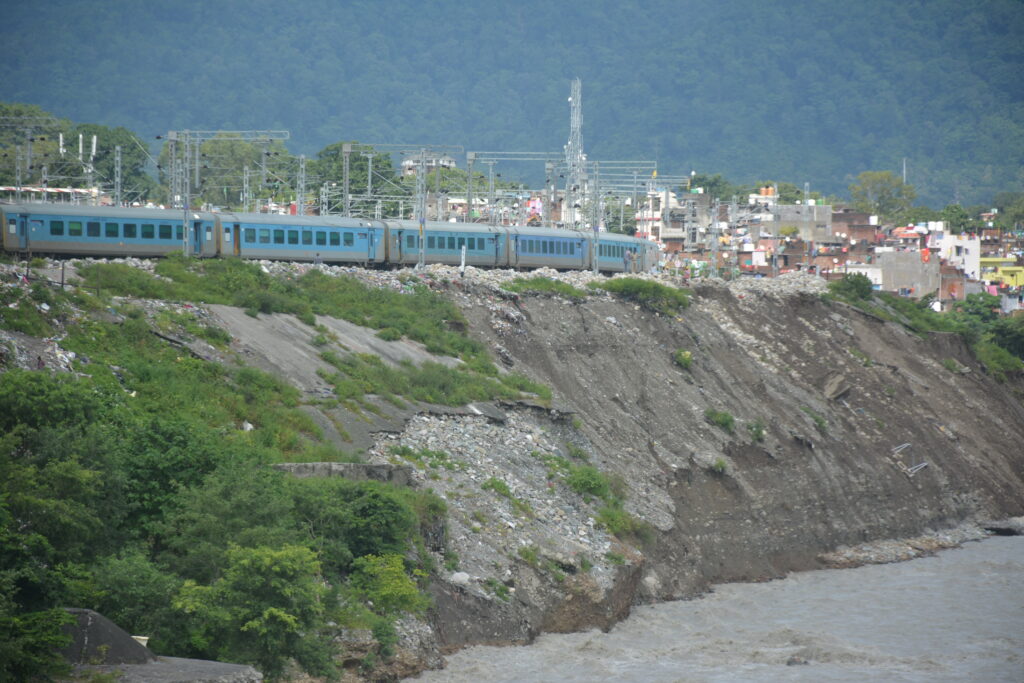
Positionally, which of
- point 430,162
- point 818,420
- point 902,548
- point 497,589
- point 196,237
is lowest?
point 902,548

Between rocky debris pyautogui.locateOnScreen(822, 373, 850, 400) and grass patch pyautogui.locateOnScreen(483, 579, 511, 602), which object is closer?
grass patch pyautogui.locateOnScreen(483, 579, 511, 602)

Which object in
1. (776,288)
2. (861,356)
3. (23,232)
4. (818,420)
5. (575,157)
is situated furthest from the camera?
(575,157)

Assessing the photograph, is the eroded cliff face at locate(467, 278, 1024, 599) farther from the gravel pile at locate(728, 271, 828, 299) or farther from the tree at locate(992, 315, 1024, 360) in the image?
the tree at locate(992, 315, 1024, 360)

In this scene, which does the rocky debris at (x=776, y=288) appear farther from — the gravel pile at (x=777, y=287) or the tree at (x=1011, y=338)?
the tree at (x=1011, y=338)

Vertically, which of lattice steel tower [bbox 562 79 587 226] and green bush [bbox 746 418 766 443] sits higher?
lattice steel tower [bbox 562 79 587 226]

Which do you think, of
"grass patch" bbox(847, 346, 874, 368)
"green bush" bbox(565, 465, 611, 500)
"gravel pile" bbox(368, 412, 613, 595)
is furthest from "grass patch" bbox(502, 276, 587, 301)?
"green bush" bbox(565, 465, 611, 500)

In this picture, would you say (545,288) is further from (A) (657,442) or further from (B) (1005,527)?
(B) (1005,527)

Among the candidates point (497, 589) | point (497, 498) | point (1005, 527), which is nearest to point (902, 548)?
point (1005, 527)
